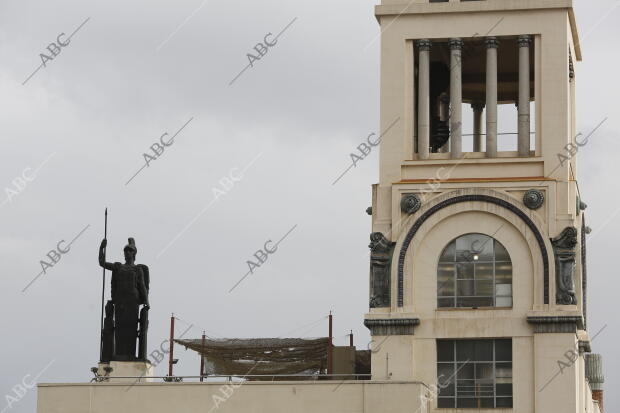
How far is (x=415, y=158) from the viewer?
78812 millimetres

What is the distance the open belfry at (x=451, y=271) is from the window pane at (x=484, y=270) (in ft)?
0.18

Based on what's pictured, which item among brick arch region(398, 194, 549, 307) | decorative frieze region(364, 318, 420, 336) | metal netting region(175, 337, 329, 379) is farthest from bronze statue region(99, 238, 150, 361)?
brick arch region(398, 194, 549, 307)

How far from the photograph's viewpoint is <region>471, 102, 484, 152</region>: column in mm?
85938

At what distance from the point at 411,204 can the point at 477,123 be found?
1015 centimetres

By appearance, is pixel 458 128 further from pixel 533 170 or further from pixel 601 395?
pixel 601 395

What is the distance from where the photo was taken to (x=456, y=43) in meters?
78.7

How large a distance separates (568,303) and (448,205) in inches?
242

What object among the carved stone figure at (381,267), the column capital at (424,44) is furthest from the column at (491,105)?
the carved stone figure at (381,267)

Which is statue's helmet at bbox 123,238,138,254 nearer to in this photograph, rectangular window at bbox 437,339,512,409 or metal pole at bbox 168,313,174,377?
metal pole at bbox 168,313,174,377

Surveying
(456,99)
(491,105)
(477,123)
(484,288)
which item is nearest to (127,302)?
(484,288)

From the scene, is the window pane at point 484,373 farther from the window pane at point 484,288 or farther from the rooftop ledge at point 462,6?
the rooftop ledge at point 462,6

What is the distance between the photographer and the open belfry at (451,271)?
247 feet

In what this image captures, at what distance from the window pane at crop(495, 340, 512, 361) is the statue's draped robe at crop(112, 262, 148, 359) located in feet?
47.3

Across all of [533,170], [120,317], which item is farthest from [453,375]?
[120,317]
